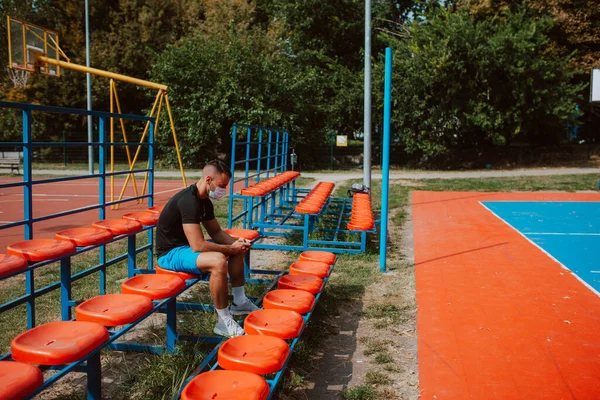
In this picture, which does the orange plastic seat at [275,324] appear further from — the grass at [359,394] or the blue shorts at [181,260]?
the blue shorts at [181,260]

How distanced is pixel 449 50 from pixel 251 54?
9.18m

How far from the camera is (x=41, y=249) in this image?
469 cm

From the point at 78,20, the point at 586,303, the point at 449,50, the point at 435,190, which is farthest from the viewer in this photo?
the point at 78,20

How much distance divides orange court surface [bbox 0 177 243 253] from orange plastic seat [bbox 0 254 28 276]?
521 cm

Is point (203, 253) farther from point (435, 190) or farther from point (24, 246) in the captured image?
point (435, 190)

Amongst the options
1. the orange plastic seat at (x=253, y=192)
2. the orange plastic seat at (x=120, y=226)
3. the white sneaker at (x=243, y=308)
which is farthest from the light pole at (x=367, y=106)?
the white sneaker at (x=243, y=308)

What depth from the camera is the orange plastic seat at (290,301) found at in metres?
4.37

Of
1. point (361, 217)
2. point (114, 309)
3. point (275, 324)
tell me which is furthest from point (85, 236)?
point (361, 217)

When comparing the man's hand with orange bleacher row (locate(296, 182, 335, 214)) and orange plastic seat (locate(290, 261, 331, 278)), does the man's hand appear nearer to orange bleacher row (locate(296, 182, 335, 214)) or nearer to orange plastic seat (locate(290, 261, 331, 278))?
orange plastic seat (locate(290, 261, 331, 278))

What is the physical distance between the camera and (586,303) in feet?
21.2

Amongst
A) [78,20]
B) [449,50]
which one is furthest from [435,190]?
[78,20]

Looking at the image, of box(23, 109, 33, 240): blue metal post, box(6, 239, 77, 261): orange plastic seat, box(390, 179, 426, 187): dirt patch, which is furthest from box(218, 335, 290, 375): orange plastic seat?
box(390, 179, 426, 187): dirt patch

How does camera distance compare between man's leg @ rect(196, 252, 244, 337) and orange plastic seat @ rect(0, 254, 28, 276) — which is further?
man's leg @ rect(196, 252, 244, 337)

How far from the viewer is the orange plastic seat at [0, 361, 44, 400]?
2.63 m
